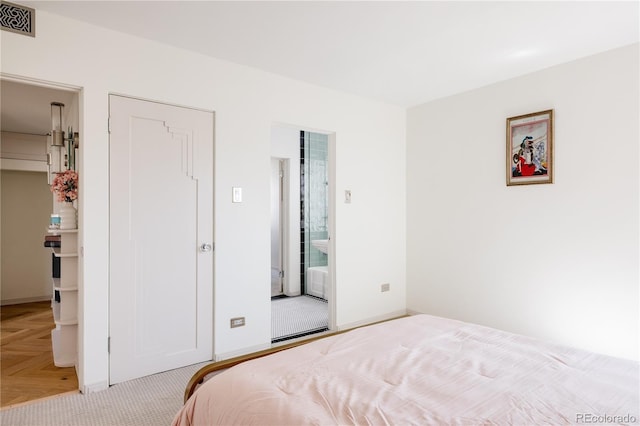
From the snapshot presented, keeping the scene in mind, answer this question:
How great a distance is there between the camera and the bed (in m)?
1.22

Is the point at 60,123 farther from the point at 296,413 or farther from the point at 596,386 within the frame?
the point at 596,386

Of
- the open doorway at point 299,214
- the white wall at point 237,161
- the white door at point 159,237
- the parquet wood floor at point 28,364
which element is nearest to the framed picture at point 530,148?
the white wall at point 237,161

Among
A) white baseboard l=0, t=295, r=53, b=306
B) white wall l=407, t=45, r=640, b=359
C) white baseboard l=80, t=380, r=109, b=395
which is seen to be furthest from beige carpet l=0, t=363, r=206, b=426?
white baseboard l=0, t=295, r=53, b=306

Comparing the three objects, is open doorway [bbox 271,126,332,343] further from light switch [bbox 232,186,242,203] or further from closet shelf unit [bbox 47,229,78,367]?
closet shelf unit [bbox 47,229,78,367]

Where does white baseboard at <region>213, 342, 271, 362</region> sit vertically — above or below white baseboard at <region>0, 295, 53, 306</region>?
above

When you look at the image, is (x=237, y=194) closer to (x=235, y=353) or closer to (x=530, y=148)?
(x=235, y=353)

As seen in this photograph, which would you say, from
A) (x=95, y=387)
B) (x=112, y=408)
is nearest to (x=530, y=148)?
(x=112, y=408)

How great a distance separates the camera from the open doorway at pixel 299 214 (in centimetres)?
546

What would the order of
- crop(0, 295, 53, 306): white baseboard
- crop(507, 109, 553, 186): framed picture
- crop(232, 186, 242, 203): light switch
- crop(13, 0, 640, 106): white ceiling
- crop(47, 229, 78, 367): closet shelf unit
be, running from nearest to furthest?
crop(13, 0, 640, 106): white ceiling
crop(47, 229, 78, 367): closet shelf unit
crop(232, 186, 242, 203): light switch
crop(507, 109, 553, 186): framed picture
crop(0, 295, 53, 306): white baseboard

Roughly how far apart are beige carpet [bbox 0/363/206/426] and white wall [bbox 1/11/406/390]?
159mm

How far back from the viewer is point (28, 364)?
9.92 ft

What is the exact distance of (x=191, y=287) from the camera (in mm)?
2990

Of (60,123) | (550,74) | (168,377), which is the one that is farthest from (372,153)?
(60,123)

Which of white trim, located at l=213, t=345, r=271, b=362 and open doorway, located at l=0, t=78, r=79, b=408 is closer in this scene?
white trim, located at l=213, t=345, r=271, b=362
